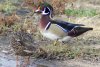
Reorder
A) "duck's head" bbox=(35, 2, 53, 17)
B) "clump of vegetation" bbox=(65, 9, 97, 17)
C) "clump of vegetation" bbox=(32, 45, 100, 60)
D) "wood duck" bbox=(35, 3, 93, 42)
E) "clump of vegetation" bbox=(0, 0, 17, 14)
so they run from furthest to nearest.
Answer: "clump of vegetation" bbox=(0, 0, 17, 14), "clump of vegetation" bbox=(65, 9, 97, 17), "duck's head" bbox=(35, 2, 53, 17), "wood duck" bbox=(35, 3, 93, 42), "clump of vegetation" bbox=(32, 45, 100, 60)

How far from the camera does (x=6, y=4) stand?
12.0 metres

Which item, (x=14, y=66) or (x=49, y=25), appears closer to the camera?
(x=14, y=66)

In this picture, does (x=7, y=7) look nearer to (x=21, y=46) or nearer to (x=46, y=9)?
(x=46, y=9)

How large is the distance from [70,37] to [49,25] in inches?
19.3

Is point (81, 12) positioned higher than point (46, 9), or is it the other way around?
point (46, 9)

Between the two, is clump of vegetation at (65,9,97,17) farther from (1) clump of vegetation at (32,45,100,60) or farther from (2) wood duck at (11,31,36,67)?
(2) wood duck at (11,31,36,67)

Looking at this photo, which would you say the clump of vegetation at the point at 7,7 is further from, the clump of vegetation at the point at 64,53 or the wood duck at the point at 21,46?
the clump of vegetation at the point at 64,53

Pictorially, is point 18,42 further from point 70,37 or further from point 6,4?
point 6,4

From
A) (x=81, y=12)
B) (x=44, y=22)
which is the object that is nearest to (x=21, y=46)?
(x=44, y=22)

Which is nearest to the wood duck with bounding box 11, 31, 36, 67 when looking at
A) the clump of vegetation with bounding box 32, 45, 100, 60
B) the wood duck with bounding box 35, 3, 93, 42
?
the clump of vegetation with bounding box 32, 45, 100, 60

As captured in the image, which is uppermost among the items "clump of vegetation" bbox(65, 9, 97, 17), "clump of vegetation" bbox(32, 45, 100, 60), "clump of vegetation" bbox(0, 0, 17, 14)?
"clump of vegetation" bbox(32, 45, 100, 60)

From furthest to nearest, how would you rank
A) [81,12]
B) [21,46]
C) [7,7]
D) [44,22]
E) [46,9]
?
1. [7,7]
2. [81,12]
3. [46,9]
4. [44,22]
5. [21,46]

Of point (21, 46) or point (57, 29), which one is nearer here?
point (21, 46)

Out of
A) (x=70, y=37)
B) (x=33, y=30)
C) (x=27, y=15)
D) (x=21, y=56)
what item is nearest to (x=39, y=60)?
(x=21, y=56)
